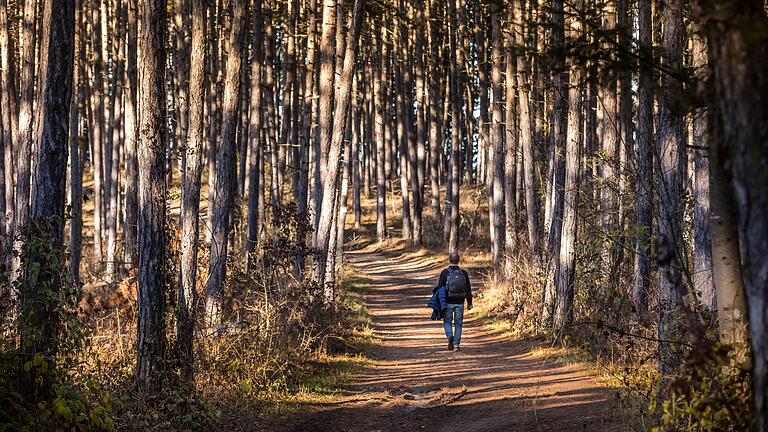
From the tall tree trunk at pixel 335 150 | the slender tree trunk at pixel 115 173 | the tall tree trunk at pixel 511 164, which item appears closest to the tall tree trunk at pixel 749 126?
the tall tree trunk at pixel 335 150

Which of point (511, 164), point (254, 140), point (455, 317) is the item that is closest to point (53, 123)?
point (455, 317)

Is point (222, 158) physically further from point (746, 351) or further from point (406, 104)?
point (406, 104)

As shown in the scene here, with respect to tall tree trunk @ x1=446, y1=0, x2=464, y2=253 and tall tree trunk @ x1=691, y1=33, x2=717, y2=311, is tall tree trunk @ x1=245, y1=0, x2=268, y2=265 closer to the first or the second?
tall tree trunk @ x1=446, y1=0, x2=464, y2=253

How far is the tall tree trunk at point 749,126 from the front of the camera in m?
3.67

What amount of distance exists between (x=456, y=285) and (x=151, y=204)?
24.2ft

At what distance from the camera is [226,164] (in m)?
15.3

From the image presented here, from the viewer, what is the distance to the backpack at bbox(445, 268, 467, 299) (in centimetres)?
1555

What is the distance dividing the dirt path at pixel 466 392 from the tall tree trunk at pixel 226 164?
9.54ft

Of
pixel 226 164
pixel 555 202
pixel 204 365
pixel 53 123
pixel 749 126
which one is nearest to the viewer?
pixel 749 126

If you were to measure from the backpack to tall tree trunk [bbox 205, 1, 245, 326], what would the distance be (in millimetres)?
4094

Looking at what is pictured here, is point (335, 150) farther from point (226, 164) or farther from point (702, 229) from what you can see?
point (702, 229)

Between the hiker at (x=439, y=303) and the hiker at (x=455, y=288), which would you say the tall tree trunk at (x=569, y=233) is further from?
the hiker at (x=439, y=303)

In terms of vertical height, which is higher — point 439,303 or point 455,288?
point 455,288

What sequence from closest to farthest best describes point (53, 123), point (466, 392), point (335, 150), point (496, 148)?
point (53, 123) < point (466, 392) < point (335, 150) < point (496, 148)
